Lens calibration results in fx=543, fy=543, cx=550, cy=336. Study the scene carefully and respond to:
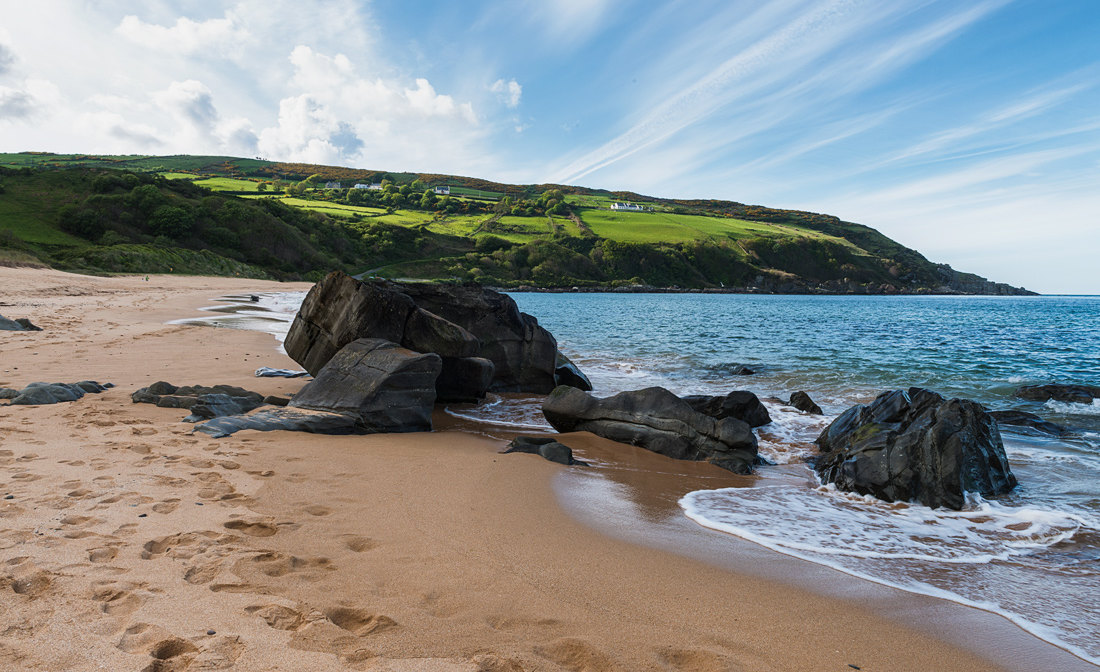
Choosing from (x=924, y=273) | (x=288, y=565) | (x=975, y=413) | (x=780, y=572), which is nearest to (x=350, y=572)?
(x=288, y=565)

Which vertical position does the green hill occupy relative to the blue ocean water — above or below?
above

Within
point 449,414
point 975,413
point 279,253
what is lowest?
point 449,414

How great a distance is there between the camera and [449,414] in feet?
35.0

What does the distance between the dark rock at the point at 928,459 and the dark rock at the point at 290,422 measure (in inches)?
271

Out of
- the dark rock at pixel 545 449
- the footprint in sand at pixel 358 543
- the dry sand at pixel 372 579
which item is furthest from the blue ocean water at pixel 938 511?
the footprint in sand at pixel 358 543

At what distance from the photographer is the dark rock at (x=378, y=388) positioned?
828 cm

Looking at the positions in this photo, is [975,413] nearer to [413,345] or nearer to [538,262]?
[413,345]

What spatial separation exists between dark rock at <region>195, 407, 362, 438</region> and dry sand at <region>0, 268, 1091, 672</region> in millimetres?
562

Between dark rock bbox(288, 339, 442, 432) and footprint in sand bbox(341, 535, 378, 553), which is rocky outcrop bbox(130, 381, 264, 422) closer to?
dark rock bbox(288, 339, 442, 432)

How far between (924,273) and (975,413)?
164 meters

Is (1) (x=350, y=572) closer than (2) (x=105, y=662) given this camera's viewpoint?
No

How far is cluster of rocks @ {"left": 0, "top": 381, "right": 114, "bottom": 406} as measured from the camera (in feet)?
24.8

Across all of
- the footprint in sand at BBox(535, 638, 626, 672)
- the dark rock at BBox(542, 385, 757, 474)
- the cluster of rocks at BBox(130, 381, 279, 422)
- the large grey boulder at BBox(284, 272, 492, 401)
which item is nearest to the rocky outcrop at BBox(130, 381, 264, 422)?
the cluster of rocks at BBox(130, 381, 279, 422)

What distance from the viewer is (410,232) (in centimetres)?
10181
